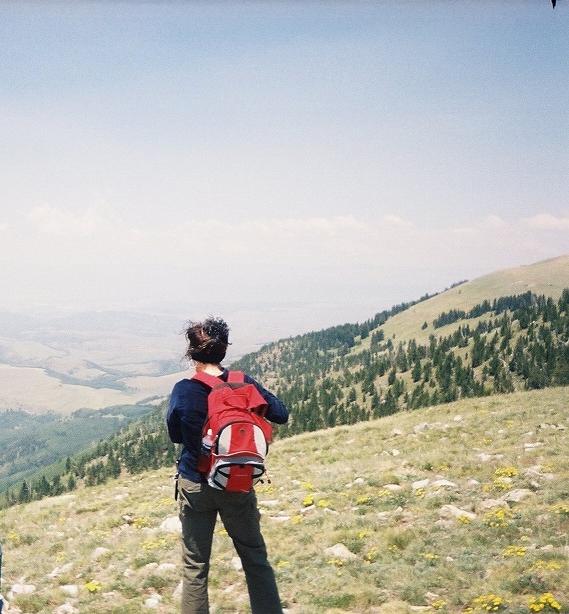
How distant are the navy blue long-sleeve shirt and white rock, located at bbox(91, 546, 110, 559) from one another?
20.6ft

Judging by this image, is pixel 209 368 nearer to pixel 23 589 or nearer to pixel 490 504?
pixel 23 589

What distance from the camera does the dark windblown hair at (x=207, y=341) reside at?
252 inches

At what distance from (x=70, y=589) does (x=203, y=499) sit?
518cm

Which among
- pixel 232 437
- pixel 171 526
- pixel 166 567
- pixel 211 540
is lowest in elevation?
pixel 171 526

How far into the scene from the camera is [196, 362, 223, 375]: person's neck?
252 inches

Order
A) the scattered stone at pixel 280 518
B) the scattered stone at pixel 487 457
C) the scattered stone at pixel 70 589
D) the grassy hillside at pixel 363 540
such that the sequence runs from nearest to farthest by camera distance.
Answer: the grassy hillside at pixel 363 540 → the scattered stone at pixel 70 589 → the scattered stone at pixel 280 518 → the scattered stone at pixel 487 457

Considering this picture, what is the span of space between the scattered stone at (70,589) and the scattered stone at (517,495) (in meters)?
9.56

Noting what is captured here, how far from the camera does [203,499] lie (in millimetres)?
6145

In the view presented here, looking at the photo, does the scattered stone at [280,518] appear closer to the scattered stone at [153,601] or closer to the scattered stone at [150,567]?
the scattered stone at [150,567]

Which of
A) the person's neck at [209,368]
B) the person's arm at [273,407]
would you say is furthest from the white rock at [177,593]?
the person's neck at [209,368]

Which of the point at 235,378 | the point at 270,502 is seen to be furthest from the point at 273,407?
the point at 270,502

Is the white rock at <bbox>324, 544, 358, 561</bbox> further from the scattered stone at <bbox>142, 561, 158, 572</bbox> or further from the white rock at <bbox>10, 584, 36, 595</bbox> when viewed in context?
the white rock at <bbox>10, 584, 36, 595</bbox>

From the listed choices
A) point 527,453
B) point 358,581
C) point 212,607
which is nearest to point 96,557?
point 212,607

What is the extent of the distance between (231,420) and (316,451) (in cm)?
1875
